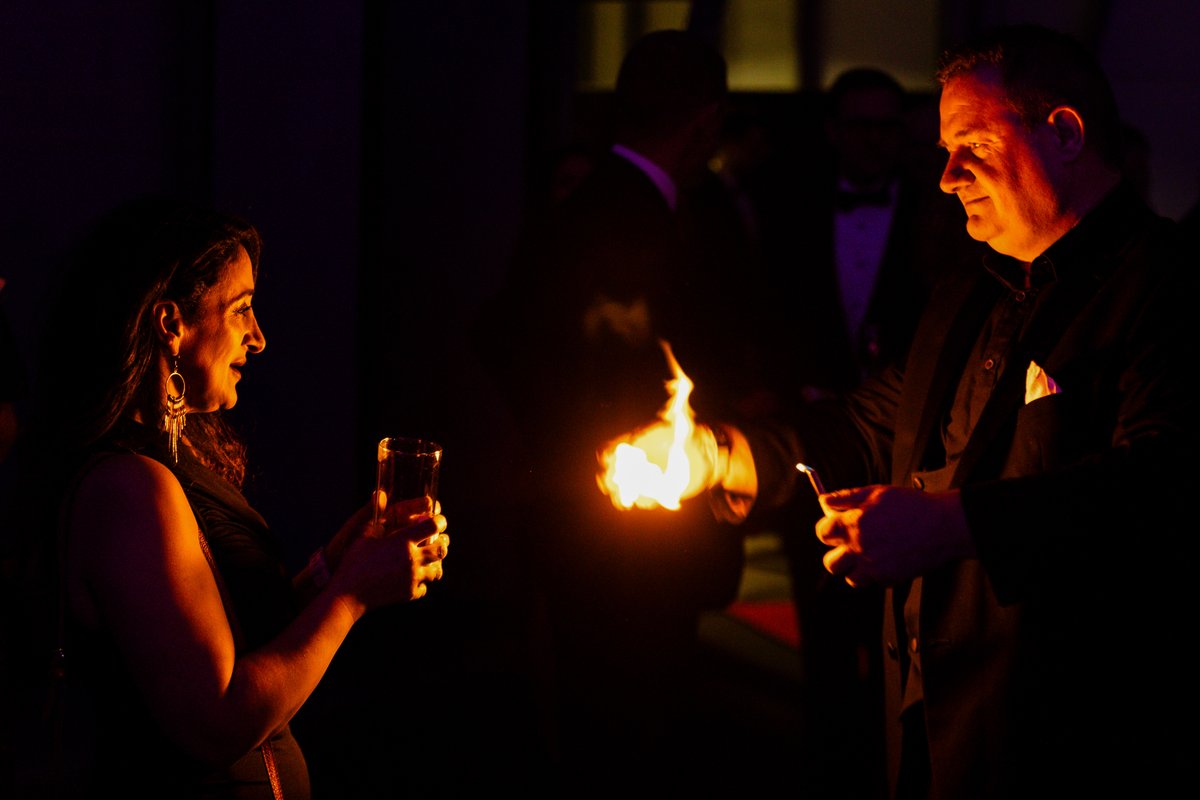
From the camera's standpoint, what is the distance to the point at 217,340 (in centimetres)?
212

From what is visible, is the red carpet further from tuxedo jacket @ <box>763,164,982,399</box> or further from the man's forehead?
the man's forehead

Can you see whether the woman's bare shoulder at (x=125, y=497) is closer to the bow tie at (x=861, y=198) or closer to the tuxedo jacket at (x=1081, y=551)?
the tuxedo jacket at (x=1081, y=551)

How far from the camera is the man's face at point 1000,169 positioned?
2.29 m

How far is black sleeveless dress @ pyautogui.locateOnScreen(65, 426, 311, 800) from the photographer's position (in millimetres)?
1861

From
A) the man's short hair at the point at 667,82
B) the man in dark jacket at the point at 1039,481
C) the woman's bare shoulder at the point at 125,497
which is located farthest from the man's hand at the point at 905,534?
the man's short hair at the point at 667,82

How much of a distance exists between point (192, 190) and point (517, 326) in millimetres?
2085

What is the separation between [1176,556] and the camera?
6.53ft

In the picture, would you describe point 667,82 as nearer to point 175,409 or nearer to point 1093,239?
point 1093,239

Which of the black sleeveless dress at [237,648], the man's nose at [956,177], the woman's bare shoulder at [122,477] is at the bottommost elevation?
the black sleeveless dress at [237,648]

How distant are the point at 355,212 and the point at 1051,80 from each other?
→ 354cm

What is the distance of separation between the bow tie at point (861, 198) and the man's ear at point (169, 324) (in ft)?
11.9

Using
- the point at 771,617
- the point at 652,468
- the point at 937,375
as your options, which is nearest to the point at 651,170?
the point at 652,468

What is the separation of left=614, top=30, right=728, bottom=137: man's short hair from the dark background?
4.51 ft

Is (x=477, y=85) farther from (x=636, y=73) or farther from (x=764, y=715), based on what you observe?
(x=764, y=715)
